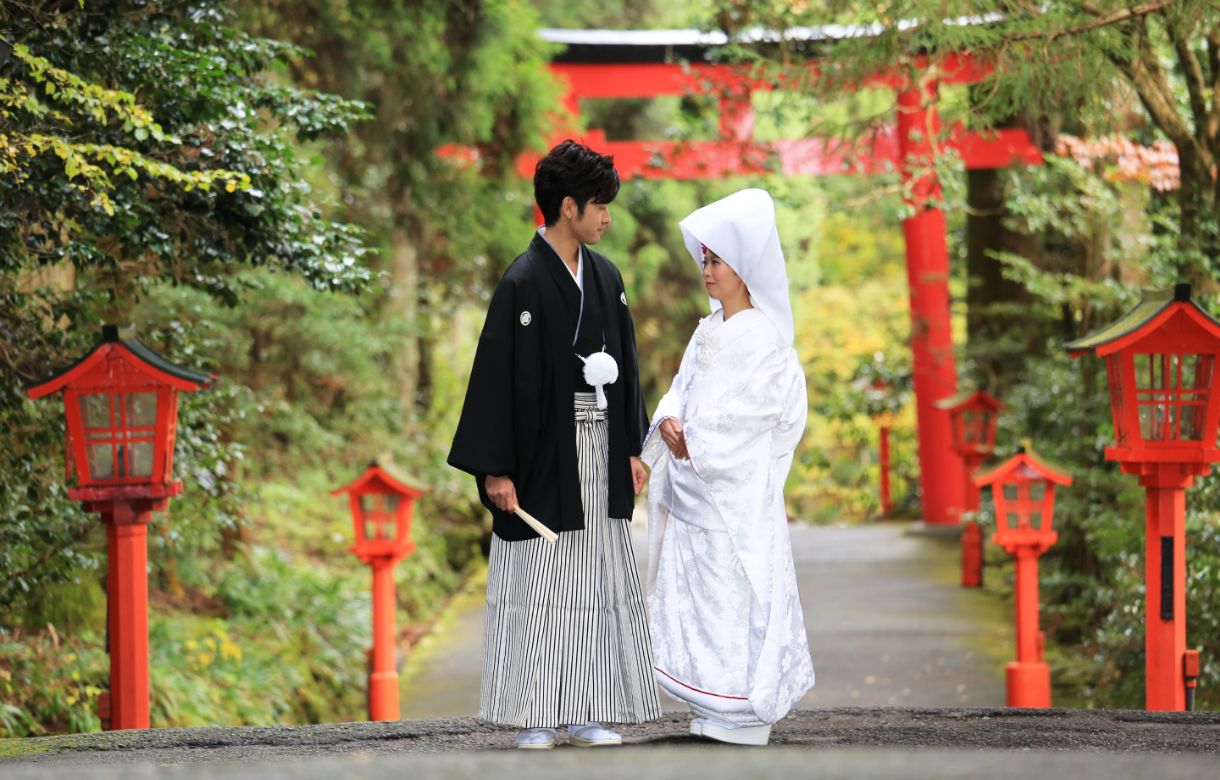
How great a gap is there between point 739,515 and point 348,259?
220 centimetres

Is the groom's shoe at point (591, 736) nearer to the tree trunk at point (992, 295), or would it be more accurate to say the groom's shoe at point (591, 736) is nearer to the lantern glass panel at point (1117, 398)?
the lantern glass panel at point (1117, 398)

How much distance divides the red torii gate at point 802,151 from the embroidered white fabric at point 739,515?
486 cm

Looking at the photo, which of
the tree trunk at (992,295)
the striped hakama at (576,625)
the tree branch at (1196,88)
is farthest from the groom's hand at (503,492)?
the tree trunk at (992,295)

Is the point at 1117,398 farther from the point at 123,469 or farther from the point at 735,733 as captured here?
the point at 123,469

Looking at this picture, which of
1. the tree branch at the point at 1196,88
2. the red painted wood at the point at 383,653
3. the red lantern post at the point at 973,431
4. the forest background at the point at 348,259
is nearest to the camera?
the forest background at the point at 348,259

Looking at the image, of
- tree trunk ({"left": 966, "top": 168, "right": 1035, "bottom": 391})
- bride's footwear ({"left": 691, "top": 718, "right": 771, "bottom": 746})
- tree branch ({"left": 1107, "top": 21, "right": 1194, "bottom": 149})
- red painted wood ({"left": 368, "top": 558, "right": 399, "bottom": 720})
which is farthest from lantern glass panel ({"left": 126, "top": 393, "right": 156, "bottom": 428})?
tree trunk ({"left": 966, "top": 168, "right": 1035, "bottom": 391})

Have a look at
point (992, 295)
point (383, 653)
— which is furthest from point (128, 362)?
point (992, 295)

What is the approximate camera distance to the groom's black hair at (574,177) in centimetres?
432

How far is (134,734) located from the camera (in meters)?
4.62

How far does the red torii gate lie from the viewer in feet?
34.5

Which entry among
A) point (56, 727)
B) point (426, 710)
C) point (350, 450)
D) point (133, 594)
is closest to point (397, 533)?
point (426, 710)

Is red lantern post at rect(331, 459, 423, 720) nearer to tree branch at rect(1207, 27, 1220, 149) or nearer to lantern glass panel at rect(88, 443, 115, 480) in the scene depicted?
lantern glass panel at rect(88, 443, 115, 480)

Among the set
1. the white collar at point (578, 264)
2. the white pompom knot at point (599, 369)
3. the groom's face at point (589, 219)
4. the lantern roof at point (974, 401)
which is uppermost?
the groom's face at point (589, 219)

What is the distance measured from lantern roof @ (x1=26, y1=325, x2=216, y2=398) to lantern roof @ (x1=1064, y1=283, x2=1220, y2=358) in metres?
3.46
